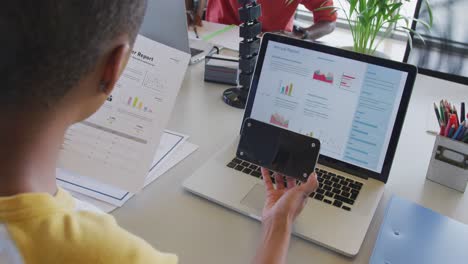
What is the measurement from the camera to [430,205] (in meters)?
0.87

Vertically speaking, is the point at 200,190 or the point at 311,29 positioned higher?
the point at 311,29

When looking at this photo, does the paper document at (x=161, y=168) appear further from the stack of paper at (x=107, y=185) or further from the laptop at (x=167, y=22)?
the laptop at (x=167, y=22)

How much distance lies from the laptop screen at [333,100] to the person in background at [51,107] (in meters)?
0.51

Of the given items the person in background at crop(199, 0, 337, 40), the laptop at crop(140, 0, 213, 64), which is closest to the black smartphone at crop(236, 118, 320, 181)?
the laptop at crop(140, 0, 213, 64)

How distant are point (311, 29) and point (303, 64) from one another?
109 centimetres

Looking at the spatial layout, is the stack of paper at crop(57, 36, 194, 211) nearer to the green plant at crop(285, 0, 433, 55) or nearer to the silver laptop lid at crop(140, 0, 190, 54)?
the silver laptop lid at crop(140, 0, 190, 54)

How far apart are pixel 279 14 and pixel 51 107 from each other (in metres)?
1.87

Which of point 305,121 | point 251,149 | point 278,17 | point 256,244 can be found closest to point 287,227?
point 256,244

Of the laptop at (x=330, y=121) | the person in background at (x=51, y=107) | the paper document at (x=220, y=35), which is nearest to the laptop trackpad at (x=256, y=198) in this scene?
the laptop at (x=330, y=121)

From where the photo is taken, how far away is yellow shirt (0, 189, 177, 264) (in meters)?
0.44

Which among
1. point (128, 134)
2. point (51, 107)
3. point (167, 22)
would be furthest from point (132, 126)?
point (167, 22)

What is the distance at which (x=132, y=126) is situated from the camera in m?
0.87

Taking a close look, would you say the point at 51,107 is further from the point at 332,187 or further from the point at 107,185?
the point at 332,187

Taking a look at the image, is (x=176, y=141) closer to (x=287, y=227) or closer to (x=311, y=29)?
(x=287, y=227)
